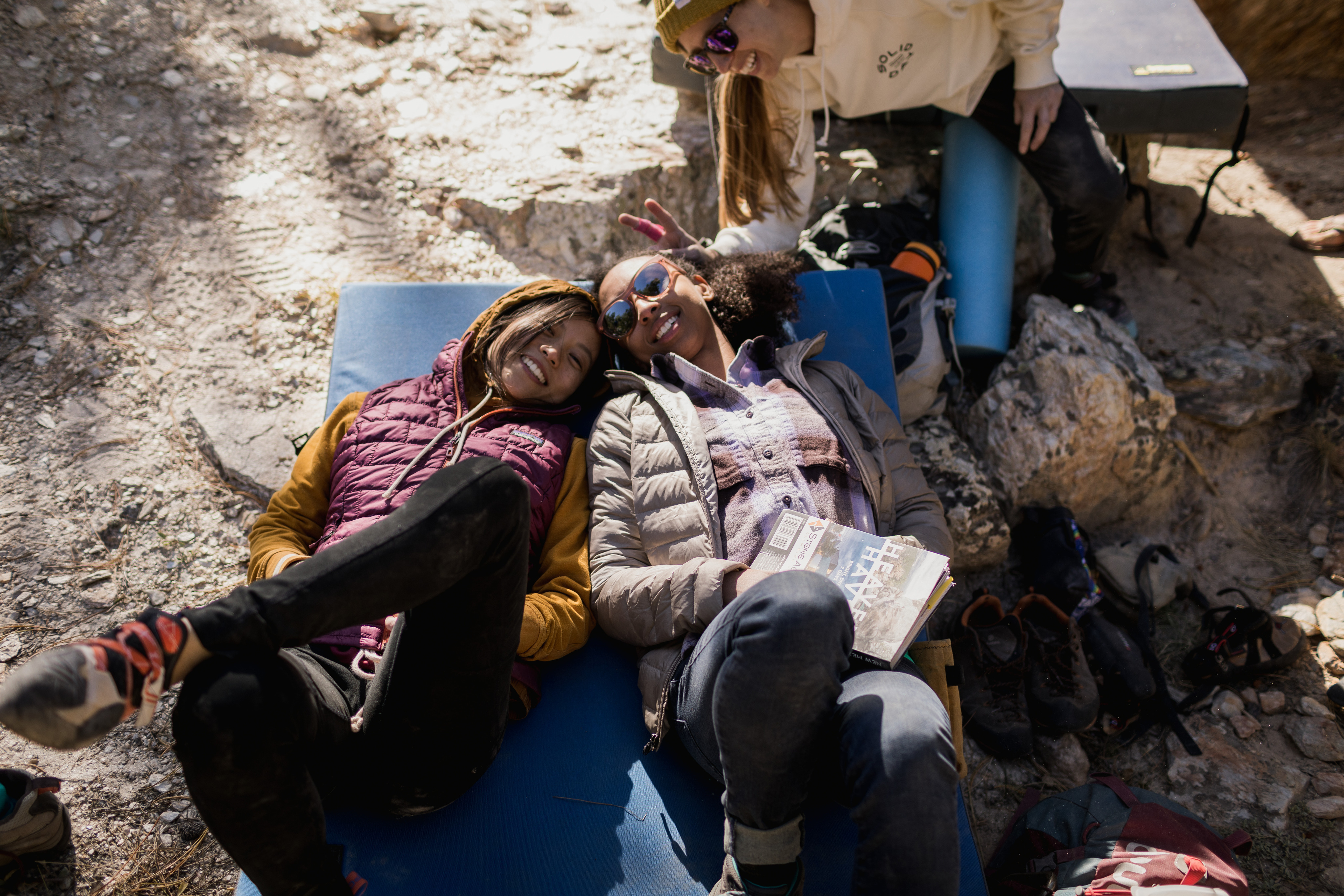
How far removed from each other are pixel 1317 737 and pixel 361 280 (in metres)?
4.29

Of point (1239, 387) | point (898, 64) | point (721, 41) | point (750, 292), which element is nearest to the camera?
point (721, 41)

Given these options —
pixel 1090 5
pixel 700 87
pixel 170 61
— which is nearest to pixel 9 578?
pixel 170 61

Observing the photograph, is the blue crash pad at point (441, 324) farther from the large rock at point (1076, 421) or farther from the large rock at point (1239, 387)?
the large rock at point (1239, 387)

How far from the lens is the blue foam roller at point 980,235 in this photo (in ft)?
11.3

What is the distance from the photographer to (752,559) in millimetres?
2229

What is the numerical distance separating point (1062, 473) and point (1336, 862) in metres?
1.52

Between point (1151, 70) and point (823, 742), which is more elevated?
point (1151, 70)

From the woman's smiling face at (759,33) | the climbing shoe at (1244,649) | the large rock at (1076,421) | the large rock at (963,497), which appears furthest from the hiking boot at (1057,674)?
the woman's smiling face at (759,33)

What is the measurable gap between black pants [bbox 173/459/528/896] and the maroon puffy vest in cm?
40

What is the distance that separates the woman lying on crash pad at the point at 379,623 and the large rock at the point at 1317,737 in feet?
8.10

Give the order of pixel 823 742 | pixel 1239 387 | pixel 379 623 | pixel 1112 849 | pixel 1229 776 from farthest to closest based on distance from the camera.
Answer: pixel 1239 387, pixel 1229 776, pixel 379 623, pixel 1112 849, pixel 823 742

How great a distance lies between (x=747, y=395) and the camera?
2.58 metres

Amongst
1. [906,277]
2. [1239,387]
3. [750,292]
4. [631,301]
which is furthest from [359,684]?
[1239,387]

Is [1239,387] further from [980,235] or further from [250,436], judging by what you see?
[250,436]
